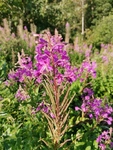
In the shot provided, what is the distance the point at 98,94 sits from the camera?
4297mm

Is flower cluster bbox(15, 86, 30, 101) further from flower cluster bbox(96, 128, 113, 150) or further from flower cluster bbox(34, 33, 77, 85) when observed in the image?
flower cluster bbox(34, 33, 77, 85)

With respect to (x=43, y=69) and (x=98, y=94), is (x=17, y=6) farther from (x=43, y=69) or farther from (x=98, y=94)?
(x=43, y=69)

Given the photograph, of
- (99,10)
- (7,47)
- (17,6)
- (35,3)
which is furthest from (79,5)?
(7,47)

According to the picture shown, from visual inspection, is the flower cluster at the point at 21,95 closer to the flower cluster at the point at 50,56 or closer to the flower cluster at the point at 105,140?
the flower cluster at the point at 105,140

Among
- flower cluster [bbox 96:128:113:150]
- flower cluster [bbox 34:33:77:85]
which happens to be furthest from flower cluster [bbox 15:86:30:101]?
flower cluster [bbox 34:33:77:85]

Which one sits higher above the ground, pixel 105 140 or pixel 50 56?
pixel 50 56

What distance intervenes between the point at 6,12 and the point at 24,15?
1992mm

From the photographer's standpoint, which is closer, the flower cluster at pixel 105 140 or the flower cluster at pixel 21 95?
the flower cluster at pixel 105 140

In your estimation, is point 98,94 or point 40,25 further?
point 40,25

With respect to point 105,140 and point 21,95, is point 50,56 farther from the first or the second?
point 105,140

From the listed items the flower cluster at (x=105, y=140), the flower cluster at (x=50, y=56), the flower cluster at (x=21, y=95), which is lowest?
the flower cluster at (x=105, y=140)

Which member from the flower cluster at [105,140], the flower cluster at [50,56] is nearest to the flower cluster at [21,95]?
the flower cluster at [105,140]

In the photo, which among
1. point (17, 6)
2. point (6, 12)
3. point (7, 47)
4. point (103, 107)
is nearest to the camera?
point (103, 107)

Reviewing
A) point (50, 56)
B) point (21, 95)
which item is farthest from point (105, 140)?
point (50, 56)
